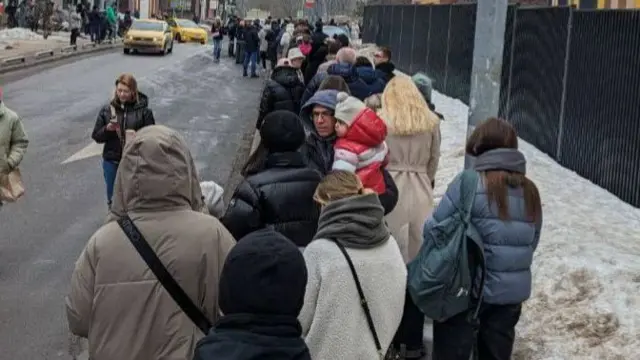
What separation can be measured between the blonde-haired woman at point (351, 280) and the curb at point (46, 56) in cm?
2697

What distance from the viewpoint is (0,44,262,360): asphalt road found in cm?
754

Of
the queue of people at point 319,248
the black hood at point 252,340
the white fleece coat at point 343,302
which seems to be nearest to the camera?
the black hood at point 252,340

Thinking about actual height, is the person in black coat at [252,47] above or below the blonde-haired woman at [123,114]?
below

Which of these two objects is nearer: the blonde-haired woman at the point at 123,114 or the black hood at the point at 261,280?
the black hood at the point at 261,280

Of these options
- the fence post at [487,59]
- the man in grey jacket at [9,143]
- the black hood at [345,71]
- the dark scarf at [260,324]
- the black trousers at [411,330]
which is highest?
the fence post at [487,59]

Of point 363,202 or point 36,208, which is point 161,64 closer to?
point 36,208

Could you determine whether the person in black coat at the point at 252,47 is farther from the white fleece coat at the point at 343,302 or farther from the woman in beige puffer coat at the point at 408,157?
the white fleece coat at the point at 343,302

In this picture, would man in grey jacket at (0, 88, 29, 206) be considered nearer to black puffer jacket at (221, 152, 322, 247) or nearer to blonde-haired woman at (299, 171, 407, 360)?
black puffer jacket at (221, 152, 322, 247)

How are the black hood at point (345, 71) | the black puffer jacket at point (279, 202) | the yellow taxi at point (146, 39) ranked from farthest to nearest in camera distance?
the yellow taxi at point (146, 39) → the black hood at point (345, 71) → the black puffer jacket at point (279, 202)

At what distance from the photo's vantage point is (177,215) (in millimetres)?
3814

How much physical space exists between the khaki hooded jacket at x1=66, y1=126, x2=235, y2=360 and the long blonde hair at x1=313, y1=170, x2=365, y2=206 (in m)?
0.70

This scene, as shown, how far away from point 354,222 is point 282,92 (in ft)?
20.4

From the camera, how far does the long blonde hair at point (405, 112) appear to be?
6.45m

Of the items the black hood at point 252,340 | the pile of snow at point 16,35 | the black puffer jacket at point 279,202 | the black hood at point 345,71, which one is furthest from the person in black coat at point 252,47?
the black hood at point 252,340
